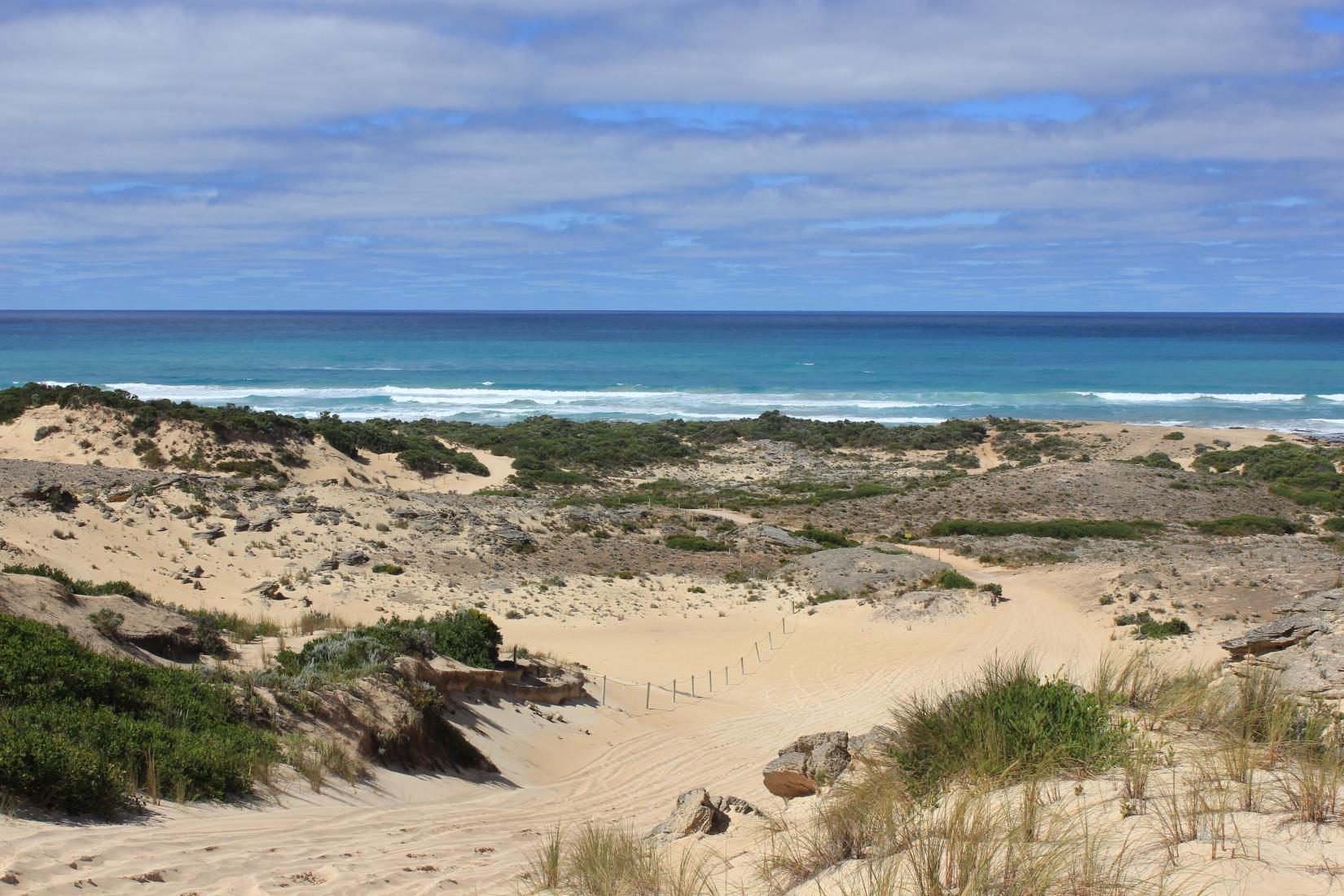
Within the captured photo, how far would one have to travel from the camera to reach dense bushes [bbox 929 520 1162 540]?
31.0 meters

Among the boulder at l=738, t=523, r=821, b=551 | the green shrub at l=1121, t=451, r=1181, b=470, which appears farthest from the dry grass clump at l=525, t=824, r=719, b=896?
the green shrub at l=1121, t=451, r=1181, b=470

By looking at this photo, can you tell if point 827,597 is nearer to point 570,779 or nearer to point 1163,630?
point 1163,630

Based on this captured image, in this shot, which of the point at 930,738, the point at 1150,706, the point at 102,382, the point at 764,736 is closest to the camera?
the point at 930,738

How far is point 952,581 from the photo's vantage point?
23188 millimetres

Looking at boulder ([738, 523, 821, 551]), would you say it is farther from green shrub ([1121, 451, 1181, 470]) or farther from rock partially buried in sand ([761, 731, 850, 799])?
green shrub ([1121, 451, 1181, 470])

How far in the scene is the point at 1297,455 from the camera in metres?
44.9

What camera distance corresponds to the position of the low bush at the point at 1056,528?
3094 centimetres

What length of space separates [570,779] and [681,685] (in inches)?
237

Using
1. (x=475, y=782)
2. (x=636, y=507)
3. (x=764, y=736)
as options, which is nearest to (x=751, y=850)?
(x=475, y=782)

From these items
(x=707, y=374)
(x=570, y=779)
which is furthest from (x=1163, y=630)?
(x=707, y=374)

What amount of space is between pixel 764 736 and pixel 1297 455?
4186 cm

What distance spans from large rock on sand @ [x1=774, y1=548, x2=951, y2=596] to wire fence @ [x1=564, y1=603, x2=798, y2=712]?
14.1ft

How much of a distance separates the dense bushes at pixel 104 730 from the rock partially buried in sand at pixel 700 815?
315 cm

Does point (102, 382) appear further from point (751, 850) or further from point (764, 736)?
point (751, 850)
